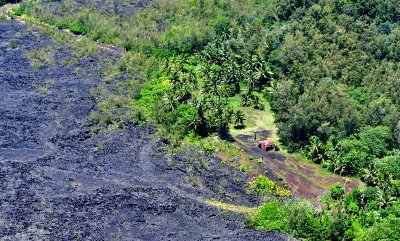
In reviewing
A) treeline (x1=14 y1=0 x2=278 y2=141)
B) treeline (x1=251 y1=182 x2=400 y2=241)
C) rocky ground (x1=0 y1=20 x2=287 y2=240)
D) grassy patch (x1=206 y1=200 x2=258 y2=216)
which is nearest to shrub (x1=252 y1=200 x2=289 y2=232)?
treeline (x1=251 y1=182 x2=400 y2=241)

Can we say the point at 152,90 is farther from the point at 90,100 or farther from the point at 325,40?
the point at 325,40

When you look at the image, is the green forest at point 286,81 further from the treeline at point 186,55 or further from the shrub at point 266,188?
the shrub at point 266,188

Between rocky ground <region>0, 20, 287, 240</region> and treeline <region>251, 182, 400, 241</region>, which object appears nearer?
treeline <region>251, 182, 400, 241</region>

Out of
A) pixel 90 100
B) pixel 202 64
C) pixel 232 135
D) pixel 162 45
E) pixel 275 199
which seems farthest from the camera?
pixel 162 45

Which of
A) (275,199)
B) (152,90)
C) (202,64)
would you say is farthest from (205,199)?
(202,64)

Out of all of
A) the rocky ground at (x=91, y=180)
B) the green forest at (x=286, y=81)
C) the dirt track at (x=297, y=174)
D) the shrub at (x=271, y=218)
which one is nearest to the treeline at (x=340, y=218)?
the shrub at (x=271, y=218)

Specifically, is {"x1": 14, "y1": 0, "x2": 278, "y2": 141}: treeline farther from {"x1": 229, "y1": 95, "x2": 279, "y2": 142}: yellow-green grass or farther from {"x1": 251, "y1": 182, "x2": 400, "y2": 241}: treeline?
{"x1": 251, "y1": 182, "x2": 400, "y2": 241}: treeline

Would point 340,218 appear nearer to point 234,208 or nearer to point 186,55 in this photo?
point 234,208
